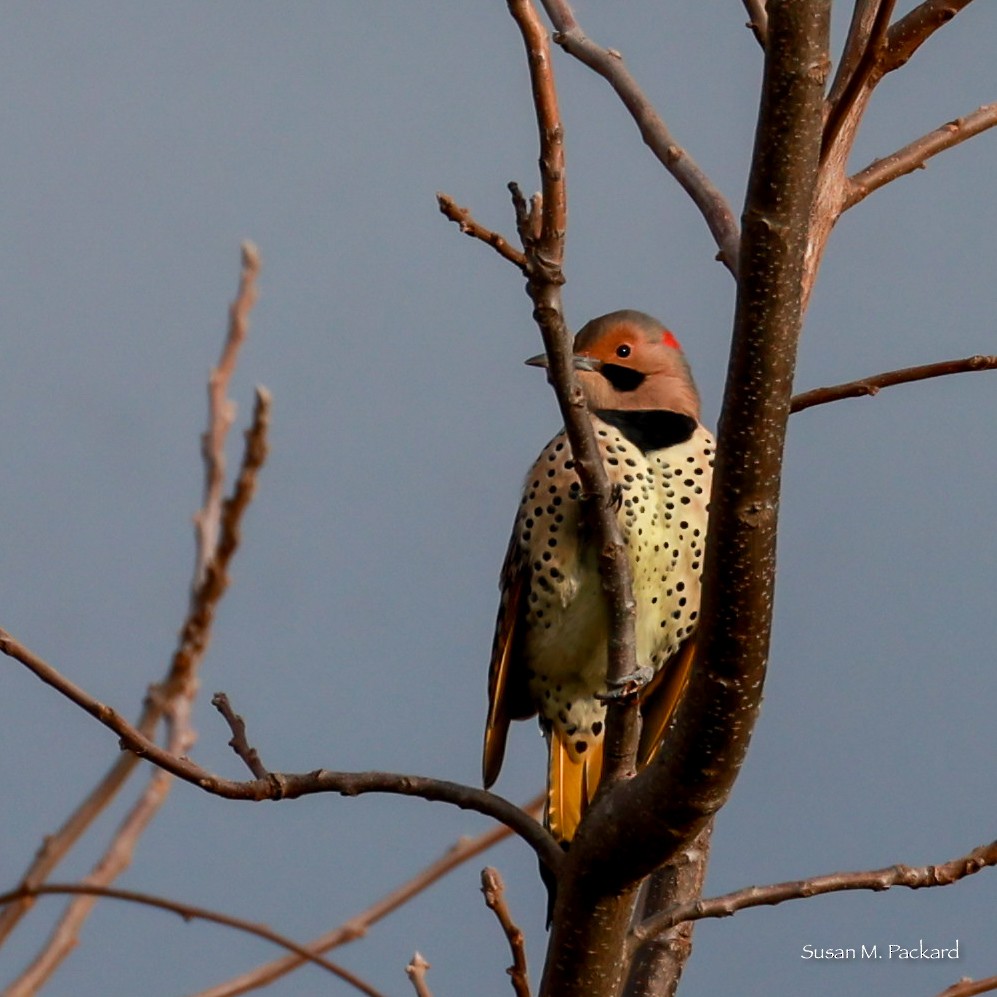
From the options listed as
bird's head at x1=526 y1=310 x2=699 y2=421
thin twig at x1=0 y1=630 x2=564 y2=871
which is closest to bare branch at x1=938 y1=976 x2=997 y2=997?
thin twig at x1=0 y1=630 x2=564 y2=871

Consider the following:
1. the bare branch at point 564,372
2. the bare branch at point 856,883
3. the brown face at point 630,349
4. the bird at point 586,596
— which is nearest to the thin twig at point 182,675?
the bare branch at point 564,372

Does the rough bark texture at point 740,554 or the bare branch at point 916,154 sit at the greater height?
the bare branch at point 916,154

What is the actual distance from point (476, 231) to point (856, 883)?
1.06 meters

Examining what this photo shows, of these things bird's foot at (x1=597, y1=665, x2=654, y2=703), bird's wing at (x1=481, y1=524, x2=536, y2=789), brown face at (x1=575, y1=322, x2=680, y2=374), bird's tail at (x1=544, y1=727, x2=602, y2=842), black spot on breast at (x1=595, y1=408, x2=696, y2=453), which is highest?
brown face at (x1=575, y1=322, x2=680, y2=374)

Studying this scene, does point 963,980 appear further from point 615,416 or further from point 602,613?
point 615,416

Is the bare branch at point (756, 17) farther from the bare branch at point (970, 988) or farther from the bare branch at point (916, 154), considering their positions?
the bare branch at point (970, 988)

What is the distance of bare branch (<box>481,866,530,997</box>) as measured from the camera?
2.40 m

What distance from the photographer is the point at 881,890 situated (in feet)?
7.91

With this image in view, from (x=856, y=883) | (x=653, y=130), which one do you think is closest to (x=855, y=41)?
(x=653, y=130)

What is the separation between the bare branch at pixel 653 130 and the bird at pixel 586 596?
78cm

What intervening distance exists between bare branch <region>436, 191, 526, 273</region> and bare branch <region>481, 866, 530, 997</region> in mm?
883

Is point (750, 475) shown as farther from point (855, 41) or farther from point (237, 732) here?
point (855, 41)

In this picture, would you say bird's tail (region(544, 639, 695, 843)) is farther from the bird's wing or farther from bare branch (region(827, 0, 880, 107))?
bare branch (region(827, 0, 880, 107))

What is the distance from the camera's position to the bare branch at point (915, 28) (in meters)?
2.88
